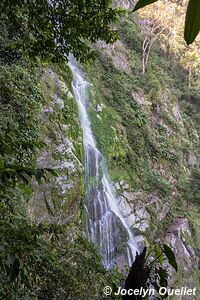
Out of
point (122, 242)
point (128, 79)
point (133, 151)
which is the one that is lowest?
point (122, 242)

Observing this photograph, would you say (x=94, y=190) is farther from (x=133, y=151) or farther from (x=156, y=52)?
(x=156, y=52)

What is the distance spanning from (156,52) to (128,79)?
6815mm

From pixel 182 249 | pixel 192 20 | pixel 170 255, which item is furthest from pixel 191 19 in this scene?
pixel 182 249

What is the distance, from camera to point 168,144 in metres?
15.0

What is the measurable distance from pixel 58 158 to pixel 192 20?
7100 millimetres

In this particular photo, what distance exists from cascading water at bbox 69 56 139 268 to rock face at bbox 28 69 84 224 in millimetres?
1059

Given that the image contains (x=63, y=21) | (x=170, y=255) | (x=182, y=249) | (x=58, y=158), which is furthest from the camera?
(x=182, y=249)

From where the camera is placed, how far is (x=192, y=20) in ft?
1.55

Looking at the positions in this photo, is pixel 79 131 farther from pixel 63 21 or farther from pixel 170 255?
pixel 170 255

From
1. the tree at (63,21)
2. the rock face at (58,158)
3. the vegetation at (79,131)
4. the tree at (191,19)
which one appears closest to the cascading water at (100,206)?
the vegetation at (79,131)

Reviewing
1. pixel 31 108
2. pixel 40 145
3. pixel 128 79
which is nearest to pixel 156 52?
pixel 128 79

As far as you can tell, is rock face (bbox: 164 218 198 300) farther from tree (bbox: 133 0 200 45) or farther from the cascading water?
tree (bbox: 133 0 200 45)

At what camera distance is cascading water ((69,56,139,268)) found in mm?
9070

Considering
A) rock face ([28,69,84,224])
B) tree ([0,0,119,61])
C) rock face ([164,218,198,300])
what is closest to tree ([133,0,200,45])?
tree ([0,0,119,61])
